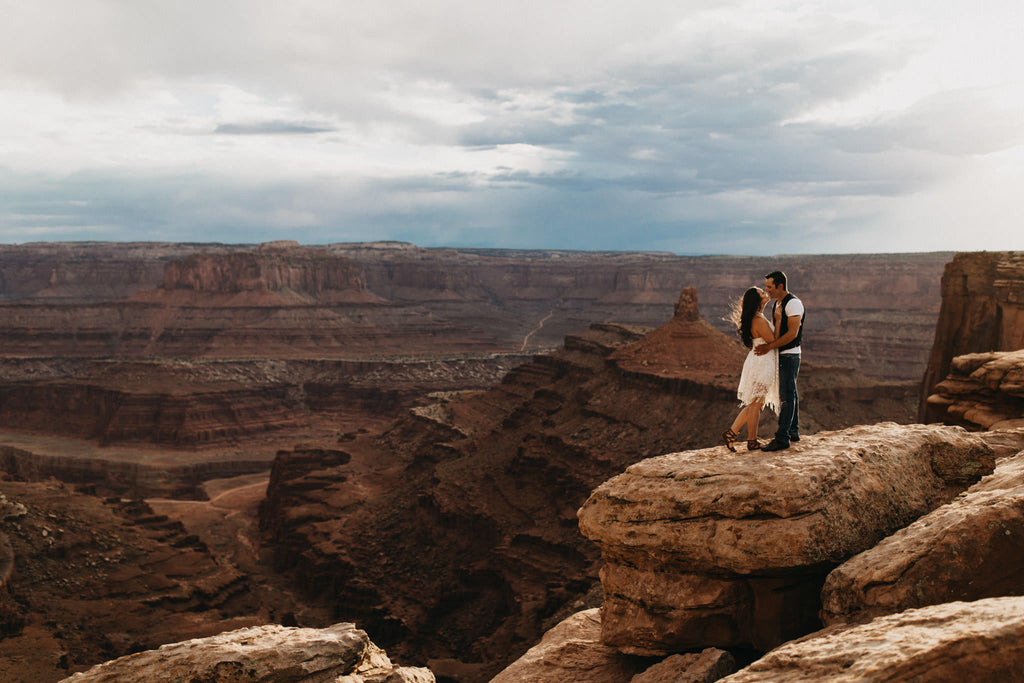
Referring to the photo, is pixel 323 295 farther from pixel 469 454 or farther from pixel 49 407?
pixel 469 454

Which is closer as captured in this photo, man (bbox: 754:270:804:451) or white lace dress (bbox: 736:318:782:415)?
man (bbox: 754:270:804:451)

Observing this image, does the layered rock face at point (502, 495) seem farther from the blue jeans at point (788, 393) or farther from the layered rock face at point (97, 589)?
the blue jeans at point (788, 393)

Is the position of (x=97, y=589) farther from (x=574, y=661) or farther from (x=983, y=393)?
(x=983, y=393)

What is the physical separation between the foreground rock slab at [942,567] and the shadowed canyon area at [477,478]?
4cm

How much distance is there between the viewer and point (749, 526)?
32.9 feet

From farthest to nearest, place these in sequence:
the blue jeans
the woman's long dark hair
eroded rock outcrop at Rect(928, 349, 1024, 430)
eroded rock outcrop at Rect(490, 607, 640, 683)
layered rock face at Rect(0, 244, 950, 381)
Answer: layered rock face at Rect(0, 244, 950, 381), eroded rock outcrop at Rect(928, 349, 1024, 430), the woman's long dark hair, the blue jeans, eroded rock outcrop at Rect(490, 607, 640, 683)

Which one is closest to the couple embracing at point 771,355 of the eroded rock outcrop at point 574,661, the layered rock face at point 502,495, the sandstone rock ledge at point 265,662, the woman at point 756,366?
the woman at point 756,366

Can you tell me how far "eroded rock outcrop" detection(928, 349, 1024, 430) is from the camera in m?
18.5

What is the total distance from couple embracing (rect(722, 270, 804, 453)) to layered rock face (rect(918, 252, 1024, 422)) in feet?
68.3

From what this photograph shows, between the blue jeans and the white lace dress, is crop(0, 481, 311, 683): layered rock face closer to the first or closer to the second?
the white lace dress

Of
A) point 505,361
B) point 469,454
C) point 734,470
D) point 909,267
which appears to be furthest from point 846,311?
point 734,470

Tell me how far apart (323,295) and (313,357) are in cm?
3913

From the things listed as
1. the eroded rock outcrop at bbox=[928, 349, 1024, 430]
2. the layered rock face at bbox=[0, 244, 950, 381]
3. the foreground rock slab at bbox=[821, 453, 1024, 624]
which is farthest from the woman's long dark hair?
the layered rock face at bbox=[0, 244, 950, 381]

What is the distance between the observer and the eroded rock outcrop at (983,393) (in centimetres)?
1848
